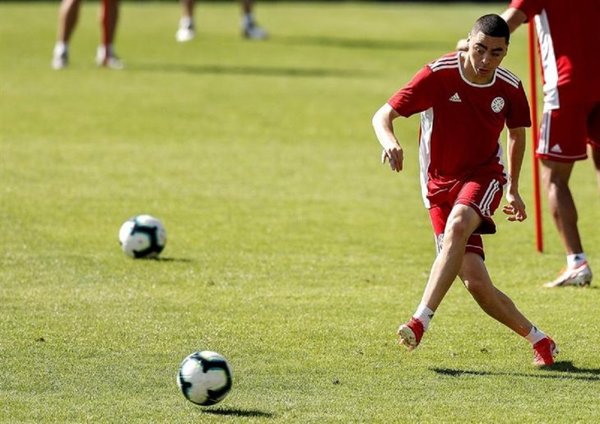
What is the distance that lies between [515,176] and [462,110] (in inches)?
19.4

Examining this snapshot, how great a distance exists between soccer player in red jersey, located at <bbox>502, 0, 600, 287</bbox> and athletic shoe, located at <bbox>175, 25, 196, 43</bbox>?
560 inches

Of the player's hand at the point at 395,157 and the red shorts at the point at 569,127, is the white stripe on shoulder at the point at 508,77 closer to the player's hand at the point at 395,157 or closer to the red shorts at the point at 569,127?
the player's hand at the point at 395,157

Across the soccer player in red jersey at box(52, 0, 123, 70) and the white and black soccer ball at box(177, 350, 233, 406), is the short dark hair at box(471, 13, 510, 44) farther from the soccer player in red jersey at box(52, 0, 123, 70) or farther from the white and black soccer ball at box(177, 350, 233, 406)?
the soccer player in red jersey at box(52, 0, 123, 70)

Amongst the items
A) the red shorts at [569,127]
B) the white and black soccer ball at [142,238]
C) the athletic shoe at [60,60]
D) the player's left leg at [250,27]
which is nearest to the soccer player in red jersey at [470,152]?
the red shorts at [569,127]

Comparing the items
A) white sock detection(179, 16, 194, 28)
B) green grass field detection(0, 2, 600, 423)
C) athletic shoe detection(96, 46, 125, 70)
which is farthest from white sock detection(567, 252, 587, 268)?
white sock detection(179, 16, 194, 28)

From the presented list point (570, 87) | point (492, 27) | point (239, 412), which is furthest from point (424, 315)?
point (570, 87)

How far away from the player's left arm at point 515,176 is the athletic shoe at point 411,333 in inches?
34.0

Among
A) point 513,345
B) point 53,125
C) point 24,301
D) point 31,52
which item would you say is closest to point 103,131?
point 53,125

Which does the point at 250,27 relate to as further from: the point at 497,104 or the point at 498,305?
the point at 498,305

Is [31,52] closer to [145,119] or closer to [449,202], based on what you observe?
[145,119]

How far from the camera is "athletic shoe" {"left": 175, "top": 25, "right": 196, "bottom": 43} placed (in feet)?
79.4

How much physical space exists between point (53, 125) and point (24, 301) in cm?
825

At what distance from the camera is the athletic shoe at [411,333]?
25.5 ft

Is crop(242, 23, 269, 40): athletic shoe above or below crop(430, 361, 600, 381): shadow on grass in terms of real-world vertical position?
below
